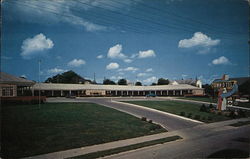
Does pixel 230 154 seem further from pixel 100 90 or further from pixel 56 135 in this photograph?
pixel 100 90

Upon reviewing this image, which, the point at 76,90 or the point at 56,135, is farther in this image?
the point at 76,90

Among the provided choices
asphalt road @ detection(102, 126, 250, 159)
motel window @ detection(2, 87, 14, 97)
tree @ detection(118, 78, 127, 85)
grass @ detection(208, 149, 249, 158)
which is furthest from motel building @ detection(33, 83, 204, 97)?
grass @ detection(208, 149, 249, 158)

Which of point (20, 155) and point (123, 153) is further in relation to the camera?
point (123, 153)

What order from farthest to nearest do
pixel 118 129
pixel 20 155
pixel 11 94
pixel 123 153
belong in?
pixel 11 94
pixel 118 129
pixel 123 153
pixel 20 155

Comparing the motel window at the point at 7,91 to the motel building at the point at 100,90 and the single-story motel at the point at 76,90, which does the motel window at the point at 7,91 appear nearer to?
the single-story motel at the point at 76,90

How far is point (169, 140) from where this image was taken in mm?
10250

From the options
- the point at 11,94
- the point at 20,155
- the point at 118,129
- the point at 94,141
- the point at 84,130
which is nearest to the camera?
the point at 20,155

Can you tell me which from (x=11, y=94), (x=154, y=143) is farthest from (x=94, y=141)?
(x=11, y=94)

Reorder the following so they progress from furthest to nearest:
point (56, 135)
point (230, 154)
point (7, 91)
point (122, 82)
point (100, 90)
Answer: point (122, 82) → point (100, 90) → point (7, 91) → point (56, 135) → point (230, 154)

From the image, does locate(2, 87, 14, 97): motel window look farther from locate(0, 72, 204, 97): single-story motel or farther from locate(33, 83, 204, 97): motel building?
locate(33, 83, 204, 97): motel building

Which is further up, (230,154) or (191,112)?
(230,154)

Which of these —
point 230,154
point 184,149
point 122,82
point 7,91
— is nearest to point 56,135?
point 184,149

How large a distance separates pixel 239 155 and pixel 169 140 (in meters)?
3.72

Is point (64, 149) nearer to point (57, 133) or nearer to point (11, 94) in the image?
point (57, 133)
